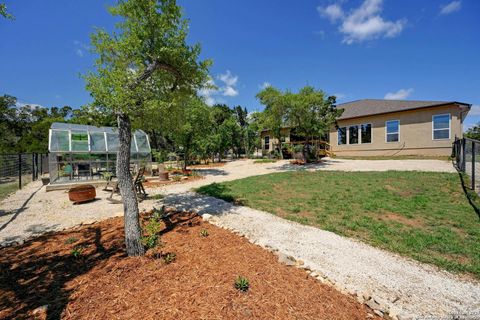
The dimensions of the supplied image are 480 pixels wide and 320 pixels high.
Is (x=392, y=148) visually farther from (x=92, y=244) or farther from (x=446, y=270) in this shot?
(x=92, y=244)

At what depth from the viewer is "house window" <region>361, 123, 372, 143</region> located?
64.1 ft

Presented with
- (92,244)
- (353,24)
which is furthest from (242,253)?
(353,24)

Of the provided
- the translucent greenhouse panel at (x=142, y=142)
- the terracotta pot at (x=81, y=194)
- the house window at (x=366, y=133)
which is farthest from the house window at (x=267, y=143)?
the terracotta pot at (x=81, y=194)

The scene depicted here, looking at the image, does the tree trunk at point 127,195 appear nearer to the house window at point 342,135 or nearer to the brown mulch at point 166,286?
the brown mulch at point 166,286

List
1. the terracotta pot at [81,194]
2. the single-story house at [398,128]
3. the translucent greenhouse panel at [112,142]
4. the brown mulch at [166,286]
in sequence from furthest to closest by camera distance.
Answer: the single-story house at [398,128], the translucent greenhouse panel at [112,142], the terracotta pot at [81,194], the brown mulch at [166,286]

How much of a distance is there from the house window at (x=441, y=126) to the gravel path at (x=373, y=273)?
18549 mm

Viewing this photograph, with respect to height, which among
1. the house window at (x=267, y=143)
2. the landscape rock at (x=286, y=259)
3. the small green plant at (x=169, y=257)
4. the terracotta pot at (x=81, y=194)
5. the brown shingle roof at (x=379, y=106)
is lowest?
the landscape rock at (x=286, y=259)

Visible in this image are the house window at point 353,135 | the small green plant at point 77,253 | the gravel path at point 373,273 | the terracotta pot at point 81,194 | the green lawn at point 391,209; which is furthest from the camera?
the house window at point 353,135

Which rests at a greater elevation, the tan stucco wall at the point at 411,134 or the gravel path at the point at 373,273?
the tan stucco wall at the point at 411,134

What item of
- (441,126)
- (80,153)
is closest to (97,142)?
(80,153)

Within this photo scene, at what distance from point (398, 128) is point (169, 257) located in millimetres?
21477

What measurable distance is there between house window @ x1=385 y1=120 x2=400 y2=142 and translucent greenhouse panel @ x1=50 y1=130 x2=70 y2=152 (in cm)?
2376

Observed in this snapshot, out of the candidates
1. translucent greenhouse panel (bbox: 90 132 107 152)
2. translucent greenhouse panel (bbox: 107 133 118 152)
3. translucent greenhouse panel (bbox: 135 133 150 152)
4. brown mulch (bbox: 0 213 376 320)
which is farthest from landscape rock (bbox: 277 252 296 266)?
translucent greenhouse panel (bbox: 135 133 150 152)

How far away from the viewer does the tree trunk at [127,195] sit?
3.26 metres
